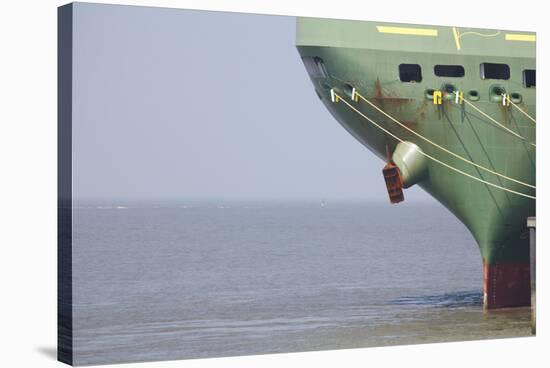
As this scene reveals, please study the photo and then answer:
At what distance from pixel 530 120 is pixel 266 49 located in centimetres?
382

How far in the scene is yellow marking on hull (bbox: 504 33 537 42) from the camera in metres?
17.5

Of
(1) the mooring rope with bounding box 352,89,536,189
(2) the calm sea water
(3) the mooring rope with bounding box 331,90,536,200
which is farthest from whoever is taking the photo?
(1) the mooring rope with bounding box 352,89,536,189

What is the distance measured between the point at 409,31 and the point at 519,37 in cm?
162

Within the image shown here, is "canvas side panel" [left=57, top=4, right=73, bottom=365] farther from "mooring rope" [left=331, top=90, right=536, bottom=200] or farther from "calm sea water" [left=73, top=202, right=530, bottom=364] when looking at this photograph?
"mooring rope" [left=331, top=90, right=536, bottom=200]

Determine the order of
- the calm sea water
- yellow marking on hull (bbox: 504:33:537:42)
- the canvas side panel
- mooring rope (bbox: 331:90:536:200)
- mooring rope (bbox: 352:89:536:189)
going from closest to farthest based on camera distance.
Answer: the canvas side panel, the calm sea water, mooring rope (bbox: 331:90:536:200), mooring rope (bbox: 352:89:536:189), yellow marking on hull (bbox: 504:33:537:42)

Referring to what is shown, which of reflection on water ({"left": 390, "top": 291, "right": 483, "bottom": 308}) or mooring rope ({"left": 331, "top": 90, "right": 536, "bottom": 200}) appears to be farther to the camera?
reflection on water ({"left": 390, "top": 291, "right": 483, "bottom": 308})

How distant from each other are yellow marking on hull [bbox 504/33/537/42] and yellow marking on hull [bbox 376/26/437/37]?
42.7 inches

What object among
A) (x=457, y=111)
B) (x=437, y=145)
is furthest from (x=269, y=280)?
(x=457, y=111)

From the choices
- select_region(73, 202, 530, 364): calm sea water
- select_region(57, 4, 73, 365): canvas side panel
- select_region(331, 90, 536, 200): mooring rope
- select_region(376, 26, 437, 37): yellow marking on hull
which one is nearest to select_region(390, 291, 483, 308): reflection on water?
select_region(73, 202, 530, 364): calm sea water

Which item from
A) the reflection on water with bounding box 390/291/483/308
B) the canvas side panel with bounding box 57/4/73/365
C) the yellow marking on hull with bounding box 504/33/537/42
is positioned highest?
the yellow marking on hull with bounding box 504/33/537/42

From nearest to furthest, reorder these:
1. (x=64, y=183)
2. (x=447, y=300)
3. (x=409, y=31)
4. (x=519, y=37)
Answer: (x=64, y=183) < (x=409, y=31) < (x=447, y=300) < (x=519, y=37)

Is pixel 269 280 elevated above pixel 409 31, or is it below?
below

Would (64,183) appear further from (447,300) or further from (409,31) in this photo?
(447,300)

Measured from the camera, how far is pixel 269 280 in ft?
52.6
